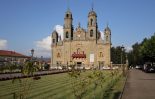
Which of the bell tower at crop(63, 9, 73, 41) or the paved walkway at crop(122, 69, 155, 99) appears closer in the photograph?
the paved walkway at crop(122, 69, 155, 99)

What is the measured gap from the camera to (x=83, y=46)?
10412 cm

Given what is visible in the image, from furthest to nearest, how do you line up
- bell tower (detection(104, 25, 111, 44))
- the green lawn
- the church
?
bell tower (detection(104, 25, 111, 44)), the church, the green lawn

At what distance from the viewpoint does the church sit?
102 meters

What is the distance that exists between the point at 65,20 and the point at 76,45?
9481mm

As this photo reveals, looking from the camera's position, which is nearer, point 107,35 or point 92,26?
point 92,26

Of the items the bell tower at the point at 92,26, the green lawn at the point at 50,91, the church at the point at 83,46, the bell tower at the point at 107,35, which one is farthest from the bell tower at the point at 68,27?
the green lawn at the point at 50,91

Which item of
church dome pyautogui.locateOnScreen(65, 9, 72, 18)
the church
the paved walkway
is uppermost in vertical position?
church dome pyautogui.locateOnScreen(65, 9, 72, 18)

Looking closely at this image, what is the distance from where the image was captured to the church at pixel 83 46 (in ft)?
335

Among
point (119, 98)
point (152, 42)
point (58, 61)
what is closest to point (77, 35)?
point (58, 61)

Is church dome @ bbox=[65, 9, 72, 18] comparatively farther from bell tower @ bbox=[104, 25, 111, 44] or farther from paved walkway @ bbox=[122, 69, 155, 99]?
paved walkway @ bbox=[122, 69, 155, 99]

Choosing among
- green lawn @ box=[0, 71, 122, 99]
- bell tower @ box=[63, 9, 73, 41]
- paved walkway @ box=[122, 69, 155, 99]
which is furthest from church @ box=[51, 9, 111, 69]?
green lawn @ box=[0, 71, 122, 99]

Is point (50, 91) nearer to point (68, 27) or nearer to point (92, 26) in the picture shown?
point (92, 26)

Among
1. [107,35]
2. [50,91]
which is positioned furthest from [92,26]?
[50,91]

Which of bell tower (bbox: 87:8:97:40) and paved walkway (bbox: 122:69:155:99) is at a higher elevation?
bell tower (bbox: 87:8:97:40)
